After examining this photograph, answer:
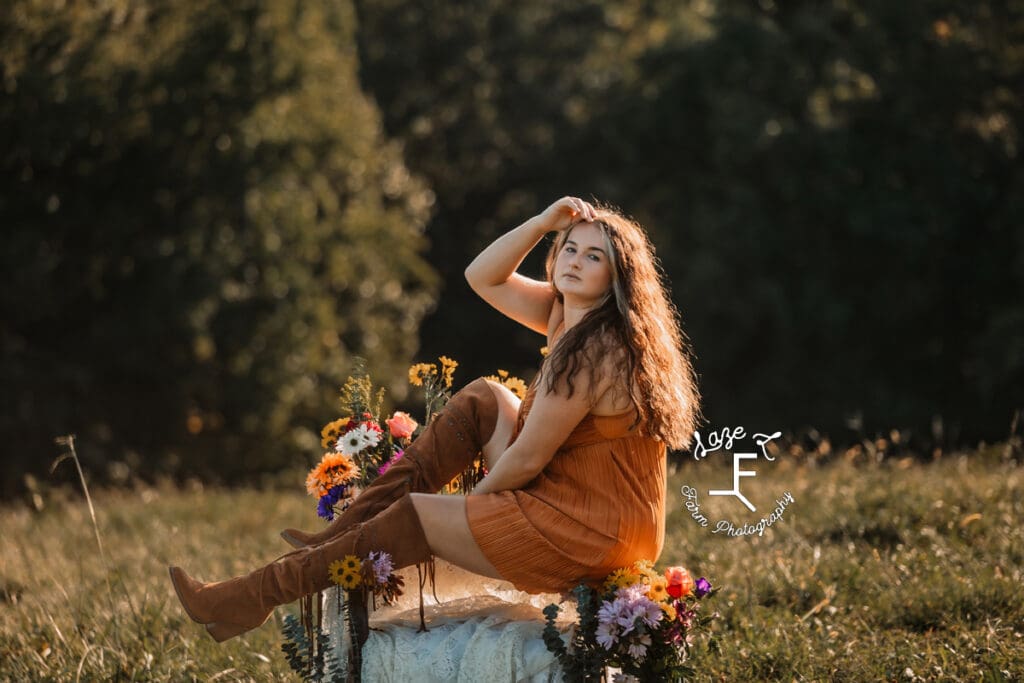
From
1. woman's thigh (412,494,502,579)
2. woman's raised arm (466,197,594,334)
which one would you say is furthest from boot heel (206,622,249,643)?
woman's raised arm (466,197,594,334)

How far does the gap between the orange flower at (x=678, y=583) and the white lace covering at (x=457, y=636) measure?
399 millimetres

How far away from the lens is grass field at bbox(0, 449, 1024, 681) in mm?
4570

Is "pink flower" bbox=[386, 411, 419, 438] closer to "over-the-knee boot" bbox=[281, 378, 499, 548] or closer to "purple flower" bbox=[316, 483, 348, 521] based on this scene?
"over-the-knee boot" bbox=[281, 378, 499, 548]

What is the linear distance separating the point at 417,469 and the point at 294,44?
37.4ft

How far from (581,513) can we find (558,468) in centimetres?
19

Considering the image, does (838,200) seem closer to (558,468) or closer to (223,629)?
(558,468)

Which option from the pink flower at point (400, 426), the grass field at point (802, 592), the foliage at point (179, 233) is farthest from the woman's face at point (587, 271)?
the foliage at point (179, 233)

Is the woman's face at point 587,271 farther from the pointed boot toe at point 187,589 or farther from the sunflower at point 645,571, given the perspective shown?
the pointed boot toe at point 187,589

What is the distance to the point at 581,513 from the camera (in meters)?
3.93

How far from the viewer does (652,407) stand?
397 centimetres

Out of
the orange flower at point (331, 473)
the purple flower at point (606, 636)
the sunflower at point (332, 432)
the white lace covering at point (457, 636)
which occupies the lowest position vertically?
the white lace covering at point (457, 636)

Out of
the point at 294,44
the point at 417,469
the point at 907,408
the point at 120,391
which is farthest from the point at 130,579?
the point at 907,408

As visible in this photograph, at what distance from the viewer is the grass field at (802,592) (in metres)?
4.57

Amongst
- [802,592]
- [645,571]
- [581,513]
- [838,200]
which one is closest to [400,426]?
[581,513]
